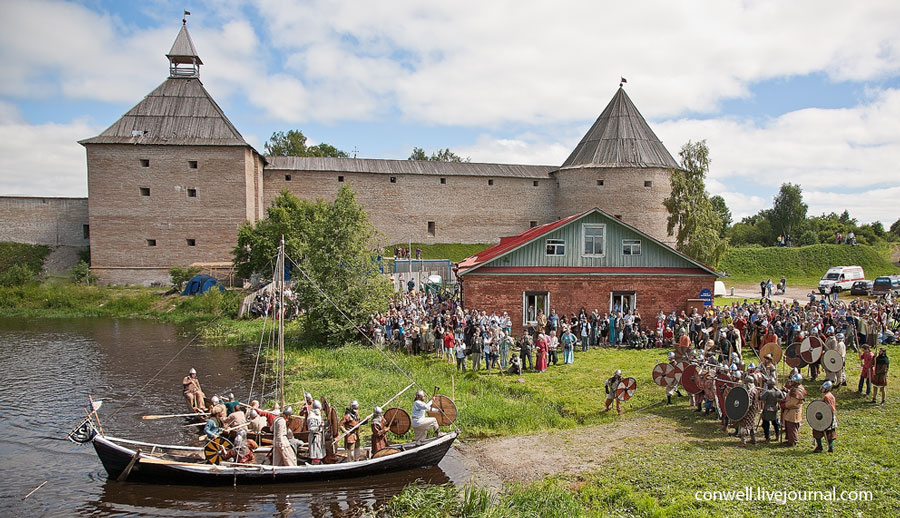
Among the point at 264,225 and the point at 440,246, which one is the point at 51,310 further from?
the point at 440,246

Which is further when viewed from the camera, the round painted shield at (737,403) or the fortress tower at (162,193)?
the fortress tower at (162,193)

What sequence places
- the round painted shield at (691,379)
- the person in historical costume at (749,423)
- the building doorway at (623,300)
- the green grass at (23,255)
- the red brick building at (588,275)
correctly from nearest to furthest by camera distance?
the person in historical costume at (749,423)
the round painted shield at (691,379)
the red brick building at (588,275)
the building doorway at (623,300)
the green grass at (23,255)

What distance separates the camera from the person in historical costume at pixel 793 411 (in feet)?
37.3

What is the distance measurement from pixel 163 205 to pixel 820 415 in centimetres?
4444

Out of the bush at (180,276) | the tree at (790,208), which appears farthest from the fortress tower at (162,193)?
the tree at (790,208)

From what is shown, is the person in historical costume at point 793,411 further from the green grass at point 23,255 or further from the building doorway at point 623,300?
the green grass at point 23,255

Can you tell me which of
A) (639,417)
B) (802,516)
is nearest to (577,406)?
(639,417)

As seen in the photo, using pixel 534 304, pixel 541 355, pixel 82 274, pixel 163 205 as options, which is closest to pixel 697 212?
pixel 534 304

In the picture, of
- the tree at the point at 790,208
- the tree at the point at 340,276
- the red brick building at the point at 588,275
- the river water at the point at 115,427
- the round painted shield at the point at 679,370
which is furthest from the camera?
the tree at the point at 790,208

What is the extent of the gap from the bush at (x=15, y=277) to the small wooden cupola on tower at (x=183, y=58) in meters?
18.6

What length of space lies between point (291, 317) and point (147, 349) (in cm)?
710

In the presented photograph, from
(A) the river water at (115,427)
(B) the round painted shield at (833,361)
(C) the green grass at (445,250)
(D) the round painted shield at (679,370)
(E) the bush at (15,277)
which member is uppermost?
(C) the green grass at (445,250)

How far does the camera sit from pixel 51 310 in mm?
35781

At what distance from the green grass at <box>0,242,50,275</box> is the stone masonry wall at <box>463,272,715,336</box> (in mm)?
36476
